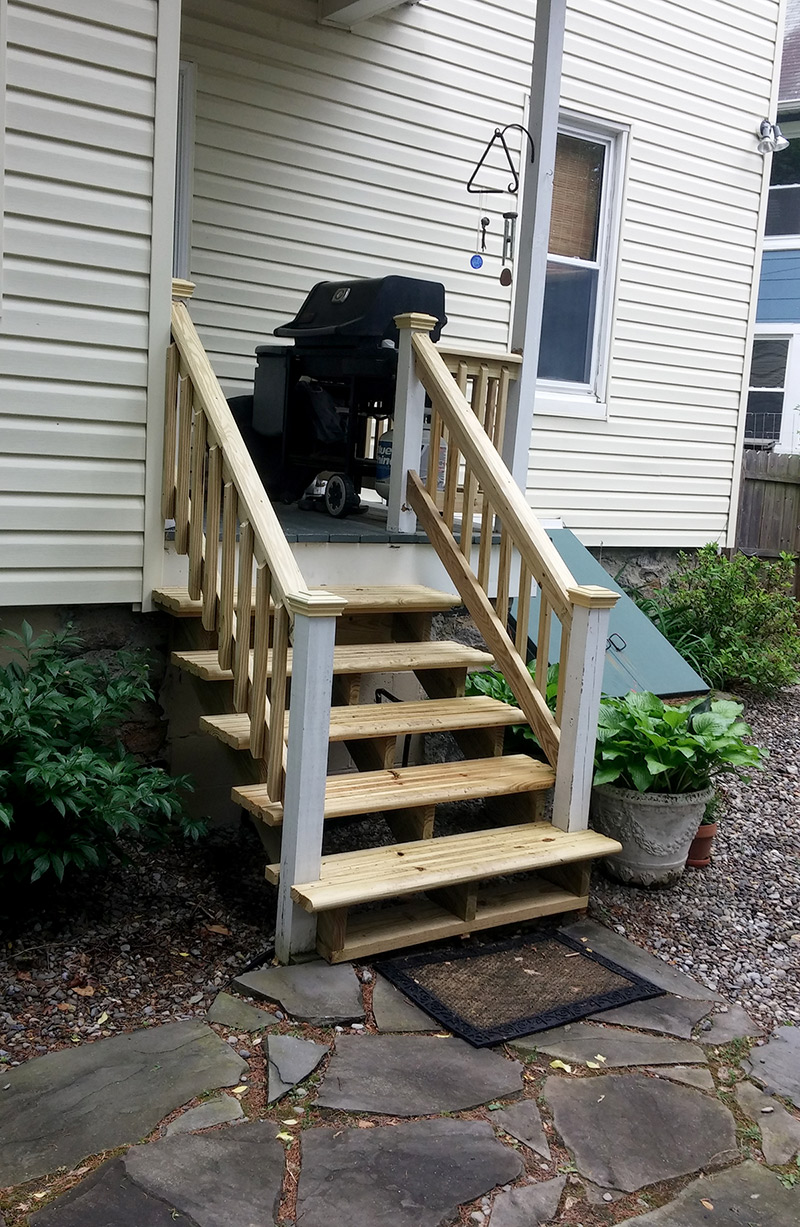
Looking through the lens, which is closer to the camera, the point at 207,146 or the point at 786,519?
the point at 207,146

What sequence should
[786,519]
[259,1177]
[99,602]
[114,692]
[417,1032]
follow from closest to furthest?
[259,1177] → [417,1032] → [114,692] → [99,602] → [786,519]

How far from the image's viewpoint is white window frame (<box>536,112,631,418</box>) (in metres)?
6.74

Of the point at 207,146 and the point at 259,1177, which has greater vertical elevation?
the point at 207,146

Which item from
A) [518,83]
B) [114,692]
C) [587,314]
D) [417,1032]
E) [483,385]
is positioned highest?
[518,83]

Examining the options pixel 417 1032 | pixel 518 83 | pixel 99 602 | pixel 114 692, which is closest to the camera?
pixel 417 1032

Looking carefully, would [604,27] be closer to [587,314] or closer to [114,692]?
[587,314]

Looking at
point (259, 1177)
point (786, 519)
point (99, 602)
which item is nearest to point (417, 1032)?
point (259, 1177)

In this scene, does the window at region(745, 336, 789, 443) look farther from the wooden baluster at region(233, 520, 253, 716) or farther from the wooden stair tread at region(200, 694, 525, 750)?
the wooden baluster at region(233, 520, 253, 716)

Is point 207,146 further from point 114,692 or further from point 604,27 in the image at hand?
point 114,692

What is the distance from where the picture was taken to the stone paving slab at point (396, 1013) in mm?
2939

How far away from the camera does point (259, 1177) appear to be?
2293mm

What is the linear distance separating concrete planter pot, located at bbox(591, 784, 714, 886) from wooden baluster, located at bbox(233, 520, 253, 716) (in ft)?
4.44

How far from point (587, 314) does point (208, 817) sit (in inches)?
168

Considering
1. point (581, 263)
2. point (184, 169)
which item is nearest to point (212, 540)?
point (184, 169)
